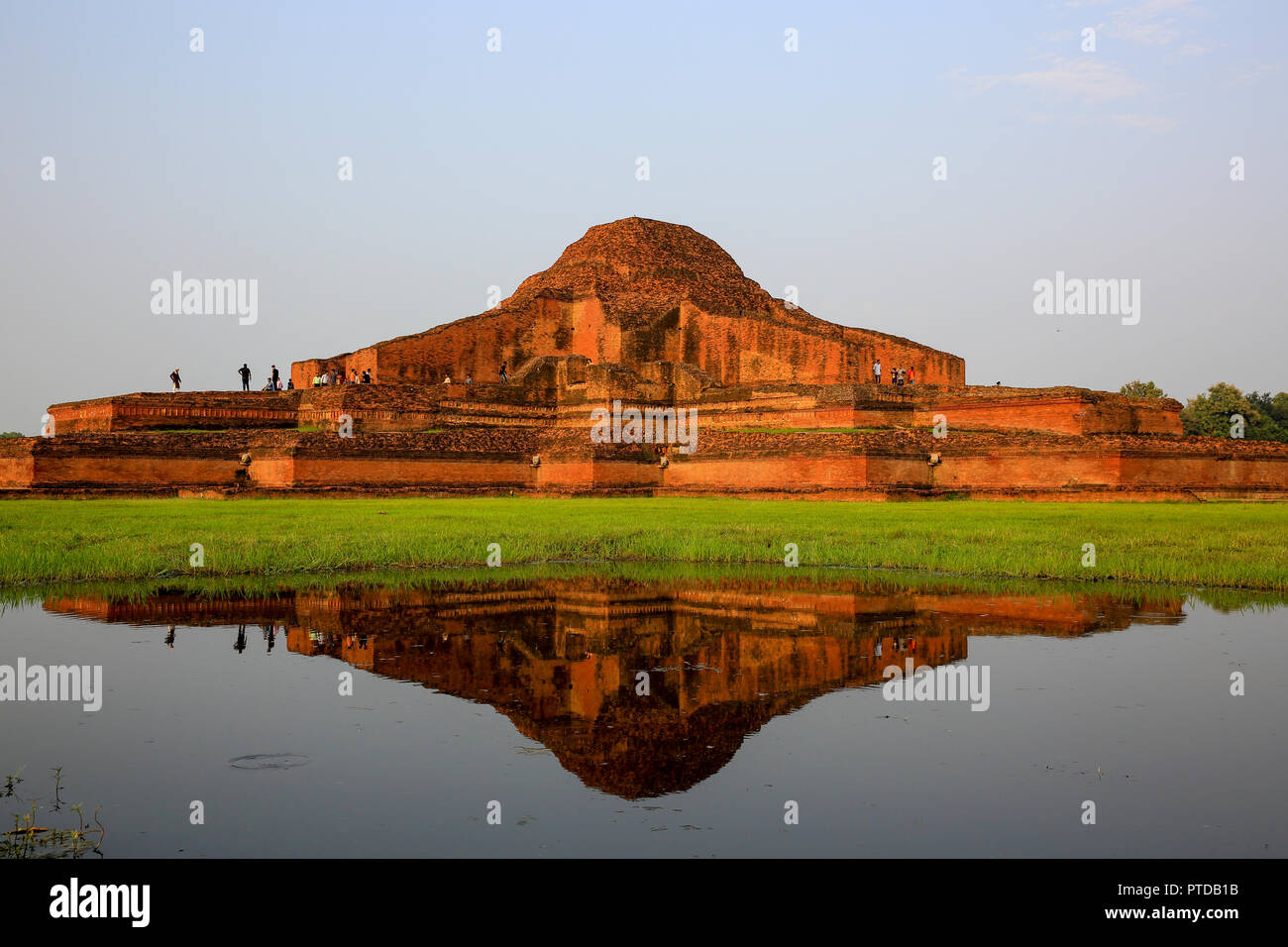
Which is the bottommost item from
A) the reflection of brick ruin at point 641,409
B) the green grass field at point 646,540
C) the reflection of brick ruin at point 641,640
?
the reflection of brick ruin at point 641,640

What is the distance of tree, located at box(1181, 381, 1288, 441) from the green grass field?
37960 mm

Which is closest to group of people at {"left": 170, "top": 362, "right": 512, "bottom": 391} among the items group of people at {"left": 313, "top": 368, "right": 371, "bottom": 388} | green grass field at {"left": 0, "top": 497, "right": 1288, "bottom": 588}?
group of people at {"left": 313, "top": 368, "right": 371, "bottom": 388}

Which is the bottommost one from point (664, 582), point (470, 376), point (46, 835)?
point (46, 835)

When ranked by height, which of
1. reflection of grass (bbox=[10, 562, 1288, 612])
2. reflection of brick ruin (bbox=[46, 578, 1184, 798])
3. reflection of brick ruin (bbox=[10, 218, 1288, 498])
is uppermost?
reflection of brick ruin (bbox=[10, 218, 1288, 498])

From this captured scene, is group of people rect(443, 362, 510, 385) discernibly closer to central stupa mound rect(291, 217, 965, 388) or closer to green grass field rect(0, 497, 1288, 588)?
central stupa mound rect(291, 217, 965, 388)

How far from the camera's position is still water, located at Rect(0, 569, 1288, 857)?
10.5ft

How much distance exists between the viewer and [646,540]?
36.5 feet

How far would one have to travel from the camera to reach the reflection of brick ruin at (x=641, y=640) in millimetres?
4301

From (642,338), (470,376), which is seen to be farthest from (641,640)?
(642,338)

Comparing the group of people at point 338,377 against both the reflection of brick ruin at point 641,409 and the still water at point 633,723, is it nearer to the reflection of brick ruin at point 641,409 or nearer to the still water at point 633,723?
the reflection of brick ruin at point 641,409

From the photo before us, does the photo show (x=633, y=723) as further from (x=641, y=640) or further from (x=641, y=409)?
(x=641, y=409)

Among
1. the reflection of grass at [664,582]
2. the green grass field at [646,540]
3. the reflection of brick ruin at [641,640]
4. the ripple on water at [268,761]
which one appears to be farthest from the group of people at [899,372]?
the ripple on water at [268,761]

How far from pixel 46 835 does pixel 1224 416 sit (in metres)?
54.7

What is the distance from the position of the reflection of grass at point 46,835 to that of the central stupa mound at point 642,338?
2505 cm
